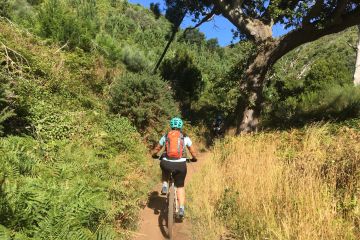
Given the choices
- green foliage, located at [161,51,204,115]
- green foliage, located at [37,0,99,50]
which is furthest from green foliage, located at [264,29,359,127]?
green foliage, located at [37,0,99,50]

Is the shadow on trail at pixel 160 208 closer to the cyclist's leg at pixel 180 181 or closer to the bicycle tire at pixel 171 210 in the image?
the bicycle tire at pixel 171 210

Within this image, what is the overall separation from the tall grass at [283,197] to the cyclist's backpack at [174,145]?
41.2 inches

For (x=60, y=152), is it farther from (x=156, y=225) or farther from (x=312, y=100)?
(x=312, y=100)

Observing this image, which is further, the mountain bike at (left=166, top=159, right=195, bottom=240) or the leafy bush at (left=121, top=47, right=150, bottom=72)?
the leafy bush at (left=121, top=47, right=150, bottom=72)

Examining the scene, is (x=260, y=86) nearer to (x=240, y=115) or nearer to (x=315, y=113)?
(x=240, y=115)

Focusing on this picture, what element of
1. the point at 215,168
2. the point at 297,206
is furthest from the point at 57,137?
the point at 297,206

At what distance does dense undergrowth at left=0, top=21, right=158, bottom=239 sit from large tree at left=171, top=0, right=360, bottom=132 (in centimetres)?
438

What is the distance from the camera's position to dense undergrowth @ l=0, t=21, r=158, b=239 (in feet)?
16.9

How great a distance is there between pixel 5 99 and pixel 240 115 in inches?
316

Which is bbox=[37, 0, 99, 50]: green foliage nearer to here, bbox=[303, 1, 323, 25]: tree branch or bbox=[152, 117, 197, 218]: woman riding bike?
bbox=[303, 1, 323, 25]: tree branch

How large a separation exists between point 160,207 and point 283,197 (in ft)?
9.05

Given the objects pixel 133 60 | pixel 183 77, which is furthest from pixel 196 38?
pixel 133 60

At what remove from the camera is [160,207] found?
27.1 ft

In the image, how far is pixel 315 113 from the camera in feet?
49.3
